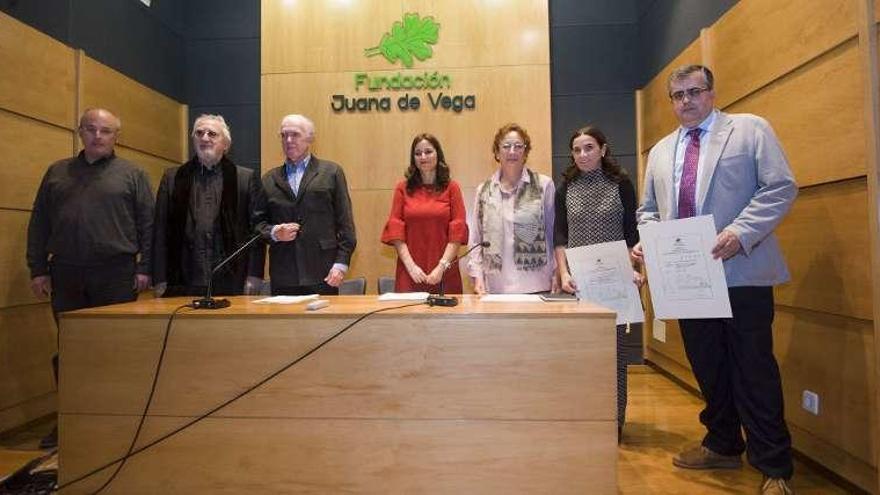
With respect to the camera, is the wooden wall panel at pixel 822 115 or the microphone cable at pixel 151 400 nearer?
the microphone cable at pixel 151 400

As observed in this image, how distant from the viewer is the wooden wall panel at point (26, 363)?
3.11 metres

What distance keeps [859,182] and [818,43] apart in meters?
0.64

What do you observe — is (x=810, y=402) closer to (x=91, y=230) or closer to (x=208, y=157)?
(x=208, y=157)

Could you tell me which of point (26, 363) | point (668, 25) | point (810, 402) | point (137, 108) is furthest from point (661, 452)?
point (137, 108)

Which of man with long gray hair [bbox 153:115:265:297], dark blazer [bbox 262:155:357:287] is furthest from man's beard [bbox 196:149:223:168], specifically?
dark blazer [bbox 262:155:357:287]

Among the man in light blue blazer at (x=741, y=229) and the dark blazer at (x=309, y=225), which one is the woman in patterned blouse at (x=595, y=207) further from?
the dark blazer at (x=309, y=225)

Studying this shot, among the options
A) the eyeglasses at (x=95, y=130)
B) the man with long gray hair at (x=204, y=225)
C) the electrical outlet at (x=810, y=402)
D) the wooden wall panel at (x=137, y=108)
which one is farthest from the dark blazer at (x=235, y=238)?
the electrical outlet at (x=810, y=402)

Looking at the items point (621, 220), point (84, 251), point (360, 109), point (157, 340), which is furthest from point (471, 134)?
point (157, 340)

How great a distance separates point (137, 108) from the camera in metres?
4.38

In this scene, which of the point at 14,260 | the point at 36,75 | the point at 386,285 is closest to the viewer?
the point at 14,260

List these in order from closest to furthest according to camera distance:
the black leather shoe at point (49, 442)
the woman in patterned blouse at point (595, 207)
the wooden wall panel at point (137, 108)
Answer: the woman in patterned blouse at point (595, 207) < the black leather shoe at point (49, 442) < the wooden wall panel at point (137, 108)

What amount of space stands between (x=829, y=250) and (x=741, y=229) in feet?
1.98

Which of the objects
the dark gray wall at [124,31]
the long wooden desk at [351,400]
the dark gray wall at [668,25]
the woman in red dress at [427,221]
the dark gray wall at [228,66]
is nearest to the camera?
the long wooden desk at [351,400]

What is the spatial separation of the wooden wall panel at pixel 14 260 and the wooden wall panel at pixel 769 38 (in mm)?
4083
